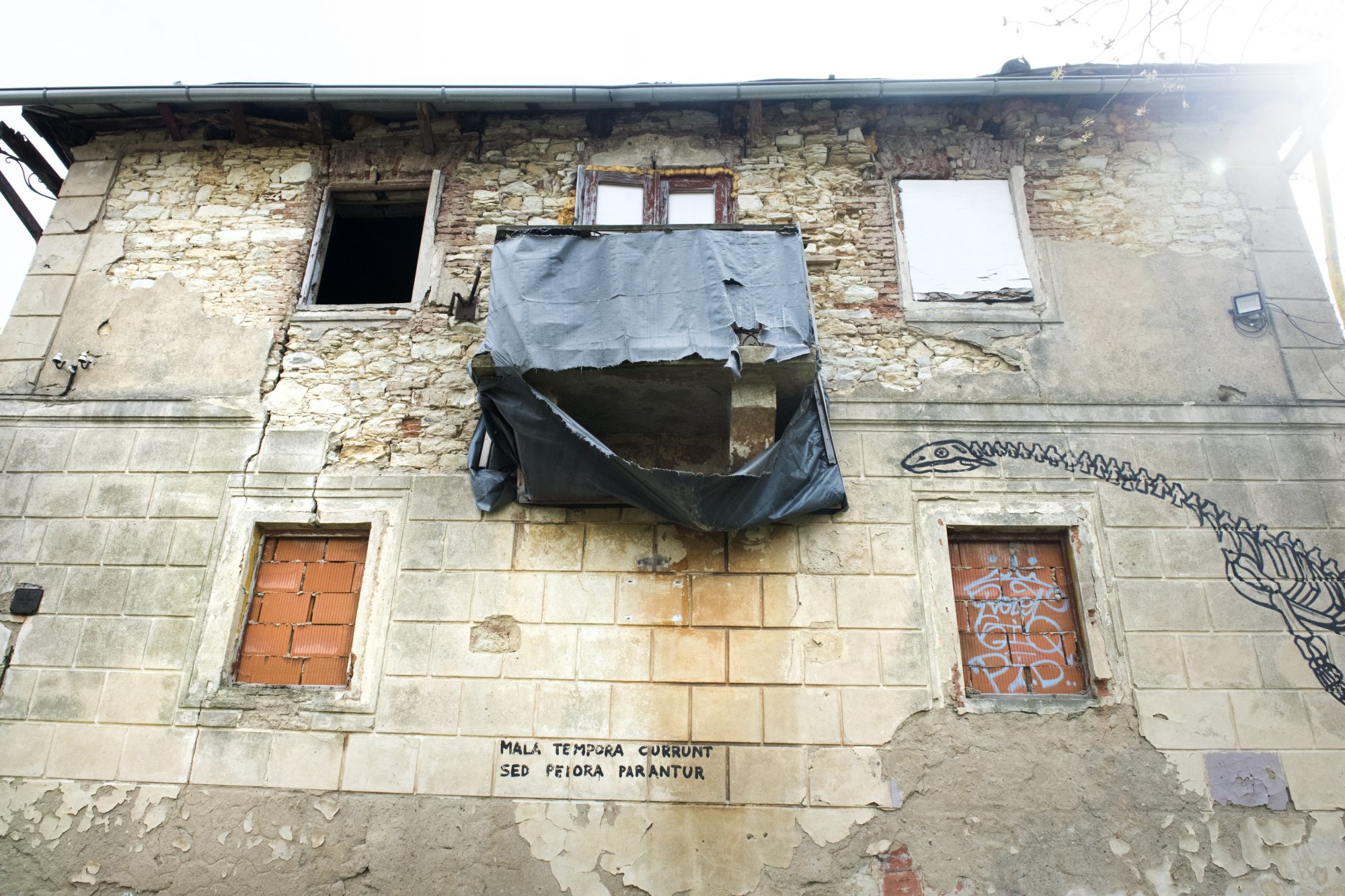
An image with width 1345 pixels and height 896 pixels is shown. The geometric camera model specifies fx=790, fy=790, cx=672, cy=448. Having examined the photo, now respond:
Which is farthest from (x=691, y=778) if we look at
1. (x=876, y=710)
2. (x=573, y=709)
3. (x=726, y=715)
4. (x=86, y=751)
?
(x=86, y=751)

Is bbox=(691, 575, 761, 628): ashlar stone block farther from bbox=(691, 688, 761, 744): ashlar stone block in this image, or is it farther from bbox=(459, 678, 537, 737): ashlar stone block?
bbox=(459, 678, 537, 737): ashlar stone block

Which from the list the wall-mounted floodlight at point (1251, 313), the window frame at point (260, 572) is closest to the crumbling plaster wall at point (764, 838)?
the window frame at point (260, 572)

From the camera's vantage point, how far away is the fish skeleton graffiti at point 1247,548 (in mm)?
5156

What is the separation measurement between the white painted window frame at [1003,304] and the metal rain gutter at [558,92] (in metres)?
1.07

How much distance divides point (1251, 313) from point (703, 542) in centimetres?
445

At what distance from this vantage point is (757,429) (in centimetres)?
536

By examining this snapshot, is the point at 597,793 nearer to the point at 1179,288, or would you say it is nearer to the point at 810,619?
the point at 810,619

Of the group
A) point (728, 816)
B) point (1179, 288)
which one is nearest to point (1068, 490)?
point (1179, 288)

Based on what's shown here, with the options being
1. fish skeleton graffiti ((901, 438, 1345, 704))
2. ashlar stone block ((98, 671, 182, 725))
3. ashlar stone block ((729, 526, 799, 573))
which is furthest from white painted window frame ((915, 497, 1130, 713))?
ashlar stone block ((98, 671, 182, 725))

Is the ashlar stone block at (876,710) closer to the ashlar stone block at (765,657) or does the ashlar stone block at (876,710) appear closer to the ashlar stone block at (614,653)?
the ashlar stone block at (765,657)

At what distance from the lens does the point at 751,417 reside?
533cm

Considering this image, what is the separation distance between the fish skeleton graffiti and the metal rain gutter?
3001 millimetres

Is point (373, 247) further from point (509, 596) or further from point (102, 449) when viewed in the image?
point (509, 596)

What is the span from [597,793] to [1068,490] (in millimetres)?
3798
